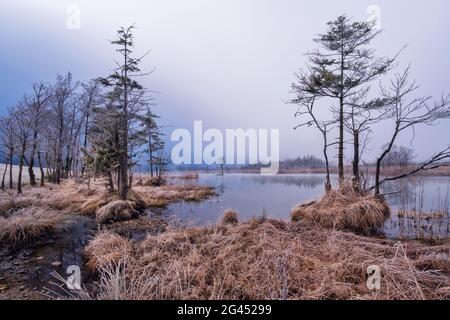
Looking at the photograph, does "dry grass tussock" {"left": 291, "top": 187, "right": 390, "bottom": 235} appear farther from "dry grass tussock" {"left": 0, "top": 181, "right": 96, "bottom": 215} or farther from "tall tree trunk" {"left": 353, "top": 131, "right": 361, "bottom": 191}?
"dry grass tussock" {"left": 0, "top": 181, "right": 96, "bottom": 215}

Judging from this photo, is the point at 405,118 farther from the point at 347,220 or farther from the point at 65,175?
the point at 65,175

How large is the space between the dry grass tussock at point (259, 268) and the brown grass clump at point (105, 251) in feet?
0.06

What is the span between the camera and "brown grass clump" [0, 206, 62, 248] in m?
5.20

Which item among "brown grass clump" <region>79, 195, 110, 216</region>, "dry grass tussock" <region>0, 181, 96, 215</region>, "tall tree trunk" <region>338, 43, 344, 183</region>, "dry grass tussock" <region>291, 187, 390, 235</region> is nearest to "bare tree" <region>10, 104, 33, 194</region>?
"dry grass tussock" <region>0, 181, 96, 215</region>

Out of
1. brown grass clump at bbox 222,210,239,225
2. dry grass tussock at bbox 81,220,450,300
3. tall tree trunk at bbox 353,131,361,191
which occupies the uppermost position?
tall tree trunk at bbox 353,131,361,191

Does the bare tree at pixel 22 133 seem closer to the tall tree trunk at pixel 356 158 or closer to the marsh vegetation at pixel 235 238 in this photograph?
the marsh vegetation at pixel 235 238

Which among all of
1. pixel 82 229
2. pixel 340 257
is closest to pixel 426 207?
pixel 340 257

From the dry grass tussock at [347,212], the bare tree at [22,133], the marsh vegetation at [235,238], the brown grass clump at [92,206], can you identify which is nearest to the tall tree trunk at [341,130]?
the marsh vegetation at [235,238]

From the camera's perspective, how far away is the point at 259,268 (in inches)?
129

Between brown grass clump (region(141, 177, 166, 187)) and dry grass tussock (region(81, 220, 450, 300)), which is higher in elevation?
dry grass tussock (region(81, 220, 450, 300))

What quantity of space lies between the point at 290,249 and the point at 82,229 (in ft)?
18.7

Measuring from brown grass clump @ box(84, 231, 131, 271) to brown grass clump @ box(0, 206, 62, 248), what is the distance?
5.92 ft

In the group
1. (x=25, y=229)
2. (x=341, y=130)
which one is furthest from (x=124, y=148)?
(x=341, y=130)

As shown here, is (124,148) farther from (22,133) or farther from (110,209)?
(22,133)
